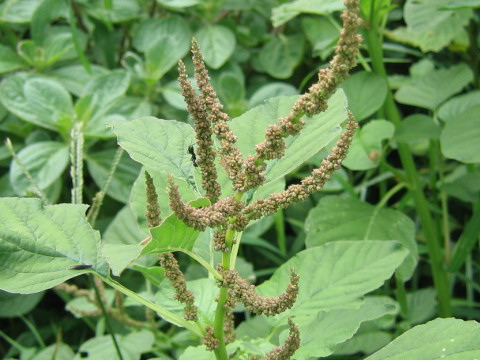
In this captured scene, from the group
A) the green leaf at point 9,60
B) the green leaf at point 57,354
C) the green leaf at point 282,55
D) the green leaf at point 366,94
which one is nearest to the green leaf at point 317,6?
the green leaf at point 366,94

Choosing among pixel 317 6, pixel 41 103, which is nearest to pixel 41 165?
pixel 41 103

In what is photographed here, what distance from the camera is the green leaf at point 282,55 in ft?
6.07

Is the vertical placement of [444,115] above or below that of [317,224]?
above

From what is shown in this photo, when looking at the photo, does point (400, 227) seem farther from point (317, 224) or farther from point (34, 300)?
point (34, 300)

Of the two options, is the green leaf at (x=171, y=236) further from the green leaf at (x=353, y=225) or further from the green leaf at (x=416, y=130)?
the green leaf at (x=416, y=130)

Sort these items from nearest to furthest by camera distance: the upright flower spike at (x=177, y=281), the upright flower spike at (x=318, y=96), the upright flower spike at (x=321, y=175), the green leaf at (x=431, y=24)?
the upright flower spike at (x=318, y=96), the upright flower spike at (x=321, y=175), the upright flower spike at (x=177, y=281), the green leaf at (x=431, y=24)

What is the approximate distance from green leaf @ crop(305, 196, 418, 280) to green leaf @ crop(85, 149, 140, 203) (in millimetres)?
481

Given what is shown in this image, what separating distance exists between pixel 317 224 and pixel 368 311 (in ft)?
1.26

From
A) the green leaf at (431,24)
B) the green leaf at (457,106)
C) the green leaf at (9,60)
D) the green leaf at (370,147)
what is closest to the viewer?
the green leaf at (370,147)

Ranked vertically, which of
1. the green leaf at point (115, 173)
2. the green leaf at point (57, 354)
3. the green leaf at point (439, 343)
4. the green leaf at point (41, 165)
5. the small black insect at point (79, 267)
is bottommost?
the green leaf at point (57, 354)

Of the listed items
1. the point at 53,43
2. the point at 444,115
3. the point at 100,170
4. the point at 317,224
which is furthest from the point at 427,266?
the point at 53,43

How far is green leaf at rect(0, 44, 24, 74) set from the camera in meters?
1.66

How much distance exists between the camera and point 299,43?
6.39ft

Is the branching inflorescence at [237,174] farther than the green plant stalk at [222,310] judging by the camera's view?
No
